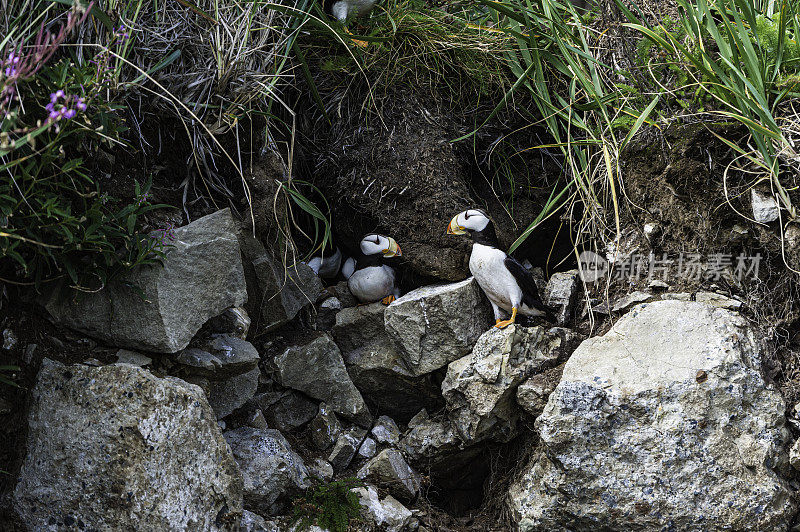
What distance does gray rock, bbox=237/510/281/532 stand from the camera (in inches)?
106

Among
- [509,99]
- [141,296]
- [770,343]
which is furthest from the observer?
[509,99]

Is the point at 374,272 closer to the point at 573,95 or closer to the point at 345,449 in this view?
the point at 345,449

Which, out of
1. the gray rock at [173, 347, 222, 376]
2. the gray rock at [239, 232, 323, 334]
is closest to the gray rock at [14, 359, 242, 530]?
the gray rock at [173, 347, 222, 376]

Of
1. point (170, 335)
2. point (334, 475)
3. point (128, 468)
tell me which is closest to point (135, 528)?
point (128, 468)

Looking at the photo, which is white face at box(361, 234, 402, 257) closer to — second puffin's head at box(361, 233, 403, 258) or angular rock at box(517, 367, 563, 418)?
second puffin's head at box(361, 233, 403, 258)

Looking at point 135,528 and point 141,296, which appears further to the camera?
point 141,296

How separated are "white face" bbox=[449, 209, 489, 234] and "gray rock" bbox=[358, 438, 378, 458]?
1.22 metres

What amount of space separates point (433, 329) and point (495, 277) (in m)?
0.42

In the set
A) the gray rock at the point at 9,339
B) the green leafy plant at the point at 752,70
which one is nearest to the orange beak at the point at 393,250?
the green leafy plant at the point at 752,70

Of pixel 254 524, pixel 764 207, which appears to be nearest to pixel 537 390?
pixel 764 207

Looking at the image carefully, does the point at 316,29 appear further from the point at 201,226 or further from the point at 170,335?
the point at 170,335

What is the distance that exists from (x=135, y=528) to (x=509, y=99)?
9.65 feet

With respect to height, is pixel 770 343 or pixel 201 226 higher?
pixel 201 226

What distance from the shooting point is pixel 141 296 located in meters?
2.69
